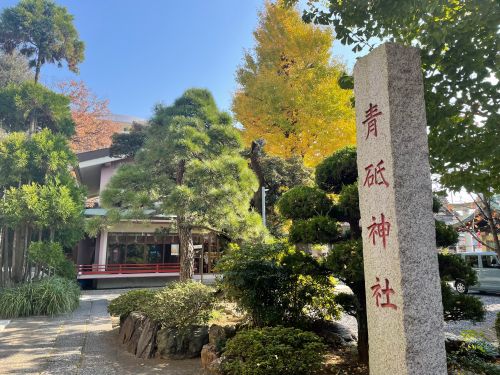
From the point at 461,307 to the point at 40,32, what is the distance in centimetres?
1969

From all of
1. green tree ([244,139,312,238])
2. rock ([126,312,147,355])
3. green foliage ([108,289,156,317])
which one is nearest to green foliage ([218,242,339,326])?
rock ([126,312,147,355])

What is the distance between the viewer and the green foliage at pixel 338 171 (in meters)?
5.05

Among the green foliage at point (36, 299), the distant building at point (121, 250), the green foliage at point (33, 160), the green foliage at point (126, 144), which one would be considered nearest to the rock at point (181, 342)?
the green foliage at point (36, 299)

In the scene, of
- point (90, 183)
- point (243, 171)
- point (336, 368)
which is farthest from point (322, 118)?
point (90, 183)

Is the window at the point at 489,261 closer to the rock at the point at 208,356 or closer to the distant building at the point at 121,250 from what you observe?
the distant building at the point at 121,250

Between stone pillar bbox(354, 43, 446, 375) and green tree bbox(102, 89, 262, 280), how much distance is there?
5546mm

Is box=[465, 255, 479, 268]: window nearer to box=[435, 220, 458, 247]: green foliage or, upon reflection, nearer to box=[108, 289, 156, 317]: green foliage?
box=[435, 220, 458, 247]: green foliage

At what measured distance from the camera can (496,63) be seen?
156 inches

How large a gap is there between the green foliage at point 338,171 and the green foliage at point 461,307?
72.9 inches

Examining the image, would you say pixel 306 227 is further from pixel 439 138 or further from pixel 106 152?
pixel 106 152

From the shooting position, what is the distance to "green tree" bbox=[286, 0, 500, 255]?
396 centimetres

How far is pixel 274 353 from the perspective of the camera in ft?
13.1

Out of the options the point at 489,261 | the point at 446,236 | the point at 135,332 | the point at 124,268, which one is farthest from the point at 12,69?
the point at 489,261

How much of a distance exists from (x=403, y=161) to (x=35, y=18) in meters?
19.2
